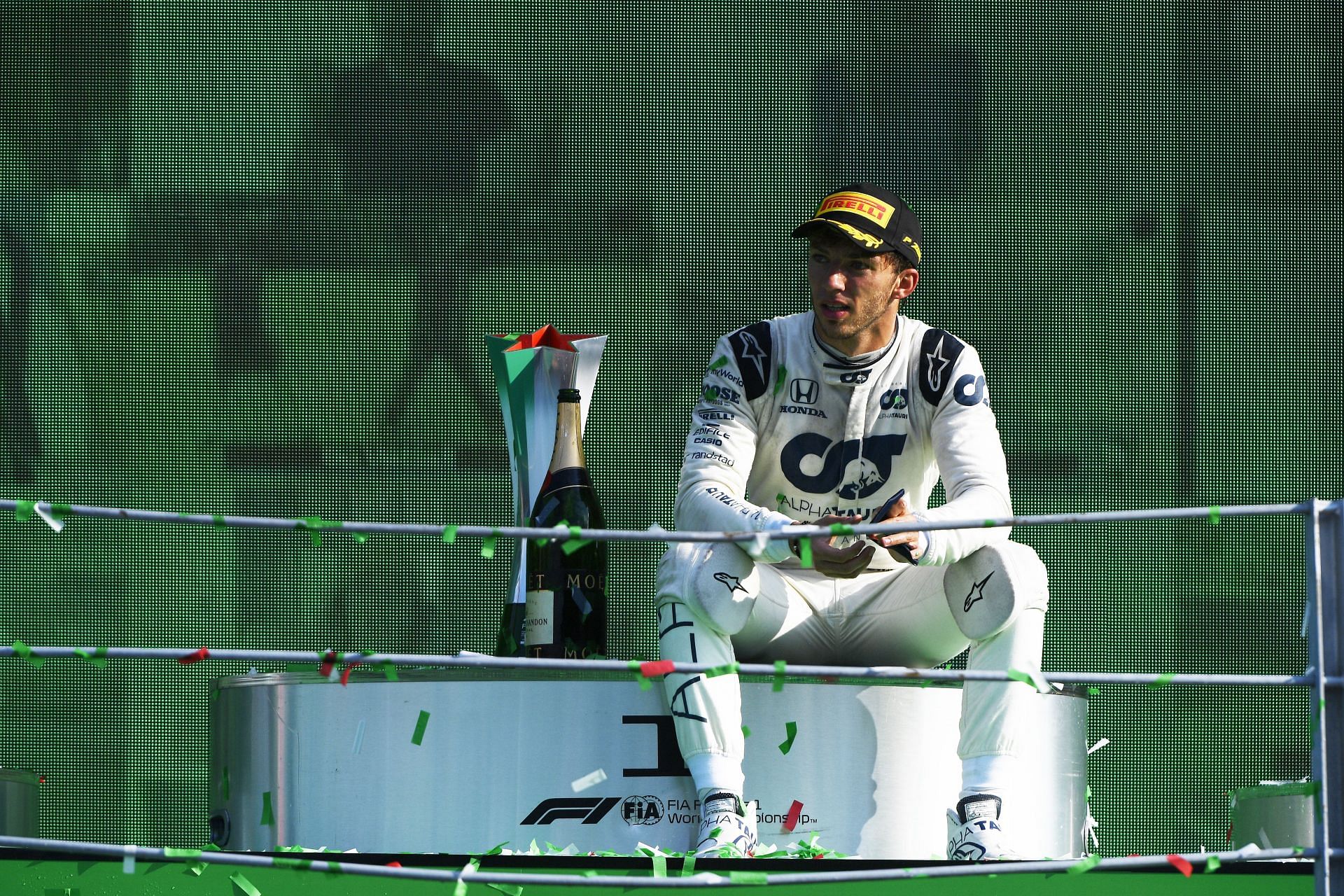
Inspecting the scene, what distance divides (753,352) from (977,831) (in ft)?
2.26

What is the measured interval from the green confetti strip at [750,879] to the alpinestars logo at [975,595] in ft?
1.92

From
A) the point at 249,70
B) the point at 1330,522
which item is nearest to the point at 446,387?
the point at 249,70

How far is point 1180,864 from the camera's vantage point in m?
1.43

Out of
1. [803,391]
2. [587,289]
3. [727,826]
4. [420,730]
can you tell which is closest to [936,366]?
[803,391]

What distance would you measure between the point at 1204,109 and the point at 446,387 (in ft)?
6.02

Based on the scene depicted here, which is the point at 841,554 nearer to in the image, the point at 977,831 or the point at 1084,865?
the point at 977,831

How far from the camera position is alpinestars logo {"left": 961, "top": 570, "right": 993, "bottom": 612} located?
1.92 metres

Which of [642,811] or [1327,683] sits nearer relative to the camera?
[1327,683]

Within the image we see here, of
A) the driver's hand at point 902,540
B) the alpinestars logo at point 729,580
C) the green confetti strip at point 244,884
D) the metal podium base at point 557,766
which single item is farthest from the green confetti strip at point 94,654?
the driver's hand at point 902,540

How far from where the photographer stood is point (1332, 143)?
12.6 ft

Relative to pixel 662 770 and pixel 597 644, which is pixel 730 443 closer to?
pixel 597 644

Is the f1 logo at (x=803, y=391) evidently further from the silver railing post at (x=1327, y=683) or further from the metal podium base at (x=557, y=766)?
the silver railing post at (x=1327, y=683)

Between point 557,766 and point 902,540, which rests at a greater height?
point 902,540

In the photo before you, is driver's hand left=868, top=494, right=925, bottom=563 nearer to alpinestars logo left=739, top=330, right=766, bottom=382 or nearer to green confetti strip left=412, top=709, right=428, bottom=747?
alpinestars logo left=739, top=330, right=766, bottom=382
